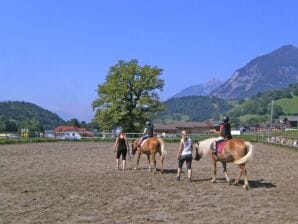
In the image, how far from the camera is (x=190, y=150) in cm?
1847

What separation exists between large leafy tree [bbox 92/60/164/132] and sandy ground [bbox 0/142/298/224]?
178ft

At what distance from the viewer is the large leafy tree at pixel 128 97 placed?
75500mm

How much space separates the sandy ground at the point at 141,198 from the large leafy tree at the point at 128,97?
5420 cm

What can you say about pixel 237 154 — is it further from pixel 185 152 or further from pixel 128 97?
pixel 128 97

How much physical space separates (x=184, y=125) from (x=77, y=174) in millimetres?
177567

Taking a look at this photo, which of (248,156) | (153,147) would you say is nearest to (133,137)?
(153,147)

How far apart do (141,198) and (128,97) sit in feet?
207

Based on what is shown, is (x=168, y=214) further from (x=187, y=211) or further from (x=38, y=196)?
(x=38, y=196)

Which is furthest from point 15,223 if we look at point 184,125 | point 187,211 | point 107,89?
point 184,125

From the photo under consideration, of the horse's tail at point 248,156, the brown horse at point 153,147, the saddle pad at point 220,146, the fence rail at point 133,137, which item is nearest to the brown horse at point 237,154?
the horse's tail at point 248,156

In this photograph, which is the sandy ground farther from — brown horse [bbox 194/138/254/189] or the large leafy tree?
the large leafy tree

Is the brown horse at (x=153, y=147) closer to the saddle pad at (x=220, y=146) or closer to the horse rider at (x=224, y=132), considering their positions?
the horse rider at (x=224, y=132)

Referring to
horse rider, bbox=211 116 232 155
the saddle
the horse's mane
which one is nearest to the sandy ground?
the horse's mane

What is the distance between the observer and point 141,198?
14.0 meters
